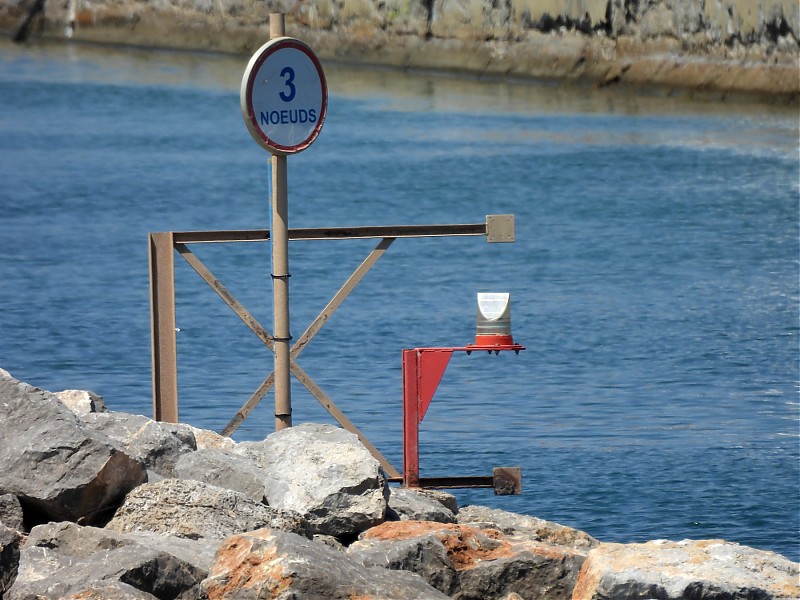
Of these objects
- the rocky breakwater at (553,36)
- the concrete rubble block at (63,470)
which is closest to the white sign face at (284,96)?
the concrete rubble block at (63,470)

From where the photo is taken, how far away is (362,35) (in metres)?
49.6

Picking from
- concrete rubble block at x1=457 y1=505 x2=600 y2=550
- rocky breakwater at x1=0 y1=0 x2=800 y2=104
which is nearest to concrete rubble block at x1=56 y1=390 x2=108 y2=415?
concrete rubble block at x1=457 y1=505 x2=600 y2=550

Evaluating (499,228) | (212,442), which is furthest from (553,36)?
(212,442)

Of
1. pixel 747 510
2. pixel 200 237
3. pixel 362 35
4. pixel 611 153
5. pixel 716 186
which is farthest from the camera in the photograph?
pixel 362 35

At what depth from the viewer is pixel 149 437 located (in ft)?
21.2

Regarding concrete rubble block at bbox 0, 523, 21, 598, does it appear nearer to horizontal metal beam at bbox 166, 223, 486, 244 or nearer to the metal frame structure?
the metal frame structure

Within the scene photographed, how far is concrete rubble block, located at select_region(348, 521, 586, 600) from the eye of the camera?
574 centimetres

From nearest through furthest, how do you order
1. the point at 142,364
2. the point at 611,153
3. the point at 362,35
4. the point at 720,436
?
the point at 720,436 → the point at 142,364 → the point at 611,153 → the point at 362,35

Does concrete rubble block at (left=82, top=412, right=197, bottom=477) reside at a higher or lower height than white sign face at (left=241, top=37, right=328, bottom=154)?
lower

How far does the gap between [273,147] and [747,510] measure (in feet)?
14.0

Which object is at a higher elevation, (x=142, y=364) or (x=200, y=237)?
(x=200, y=237)

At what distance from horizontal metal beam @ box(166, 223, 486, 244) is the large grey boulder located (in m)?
1.69

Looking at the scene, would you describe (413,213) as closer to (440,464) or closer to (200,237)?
(440,464)

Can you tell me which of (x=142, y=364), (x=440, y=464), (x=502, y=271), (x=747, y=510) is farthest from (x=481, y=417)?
(x=502, y=271)
